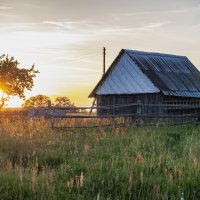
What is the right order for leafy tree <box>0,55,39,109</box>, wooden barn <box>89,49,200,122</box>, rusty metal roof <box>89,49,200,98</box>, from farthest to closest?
leafy tree <box>0,55,39,109</box>, rusty metal roof <box>89,49,200,98</box>, wooden barn <box>89,49,200,122</box>

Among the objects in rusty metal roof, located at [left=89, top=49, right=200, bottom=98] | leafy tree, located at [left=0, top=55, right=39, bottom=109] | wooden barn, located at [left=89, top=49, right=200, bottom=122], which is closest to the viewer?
wooden barn, located at [left=89, top=49, right=200, bottom=122]

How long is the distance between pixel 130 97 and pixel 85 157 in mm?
21134

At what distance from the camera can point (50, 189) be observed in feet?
17.2

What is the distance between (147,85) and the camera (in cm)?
2694

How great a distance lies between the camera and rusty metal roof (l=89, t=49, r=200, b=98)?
27094mm

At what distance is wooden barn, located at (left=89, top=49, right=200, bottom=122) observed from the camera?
27.0 meters

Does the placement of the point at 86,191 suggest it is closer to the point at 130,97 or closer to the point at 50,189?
the point at 50,189

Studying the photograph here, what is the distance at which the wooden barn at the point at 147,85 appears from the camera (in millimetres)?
26984

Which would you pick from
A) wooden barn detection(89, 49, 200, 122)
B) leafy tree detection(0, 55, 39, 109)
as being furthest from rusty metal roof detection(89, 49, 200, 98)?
leafy tree detection(0, 55, 39, 109)

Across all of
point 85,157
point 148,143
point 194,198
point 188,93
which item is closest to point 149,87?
point 188,93

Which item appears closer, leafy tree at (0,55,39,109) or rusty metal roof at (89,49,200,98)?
rusty metal roof at (89,49,200,98)

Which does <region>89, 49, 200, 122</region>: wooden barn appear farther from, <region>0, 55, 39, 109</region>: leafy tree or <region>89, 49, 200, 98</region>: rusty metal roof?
<region>0, 55, 39, 109</region>: leafy tree

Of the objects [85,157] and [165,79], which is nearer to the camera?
[85,157]

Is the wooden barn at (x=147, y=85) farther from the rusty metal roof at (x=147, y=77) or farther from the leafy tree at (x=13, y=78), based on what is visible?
the leafy tree at (x=13, y=78)
